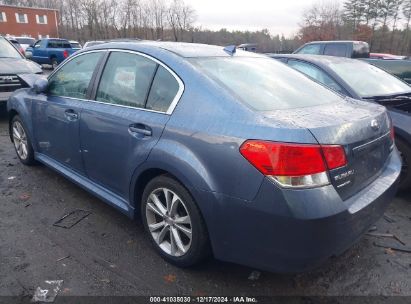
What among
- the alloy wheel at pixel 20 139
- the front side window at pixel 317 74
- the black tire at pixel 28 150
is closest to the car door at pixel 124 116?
the black tire at pixel 28 150

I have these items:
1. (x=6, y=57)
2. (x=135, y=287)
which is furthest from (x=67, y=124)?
(x=6, y=57)

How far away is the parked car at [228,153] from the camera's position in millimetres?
2020

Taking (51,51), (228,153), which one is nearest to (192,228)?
(228,153)

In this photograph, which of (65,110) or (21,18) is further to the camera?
(21,18)

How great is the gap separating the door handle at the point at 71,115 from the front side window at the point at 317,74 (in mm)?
2793

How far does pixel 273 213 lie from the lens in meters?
2.01

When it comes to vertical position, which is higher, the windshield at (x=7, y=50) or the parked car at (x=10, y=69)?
the windshield at (x=7, y=50)

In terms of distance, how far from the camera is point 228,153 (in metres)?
2.14

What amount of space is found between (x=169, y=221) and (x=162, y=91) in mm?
1000

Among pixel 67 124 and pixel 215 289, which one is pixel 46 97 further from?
pixel 215 289

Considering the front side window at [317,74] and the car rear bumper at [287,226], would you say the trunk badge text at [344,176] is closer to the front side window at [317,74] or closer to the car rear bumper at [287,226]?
the car rear bumper at [287,226]

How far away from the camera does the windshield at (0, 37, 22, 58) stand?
802 cm

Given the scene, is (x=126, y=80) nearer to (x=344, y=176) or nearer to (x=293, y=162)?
(x=293, y=162)

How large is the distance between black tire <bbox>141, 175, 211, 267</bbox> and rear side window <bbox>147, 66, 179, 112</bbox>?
542 mm
